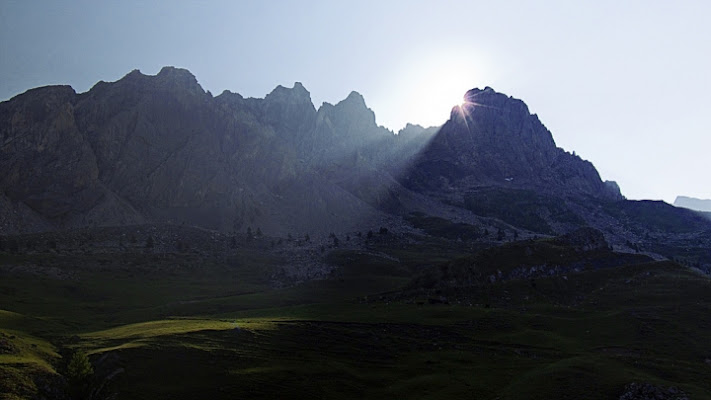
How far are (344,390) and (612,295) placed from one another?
247ft

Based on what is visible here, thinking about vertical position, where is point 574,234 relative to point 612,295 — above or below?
above

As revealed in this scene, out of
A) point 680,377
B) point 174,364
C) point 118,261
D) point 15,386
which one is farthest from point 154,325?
point 118,261

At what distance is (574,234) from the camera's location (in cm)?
15650

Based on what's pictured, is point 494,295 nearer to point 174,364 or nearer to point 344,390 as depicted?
point 344,390

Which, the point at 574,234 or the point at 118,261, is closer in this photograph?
the point at 574,234

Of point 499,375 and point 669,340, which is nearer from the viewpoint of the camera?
point 499,375

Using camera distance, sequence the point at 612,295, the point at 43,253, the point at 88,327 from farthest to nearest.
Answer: the point at 43,253
the point at 612,295
the point at 88,327

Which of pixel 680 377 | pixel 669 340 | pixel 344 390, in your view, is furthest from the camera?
pixel 669 340

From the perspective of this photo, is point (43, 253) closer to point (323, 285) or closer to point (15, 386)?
point (323, 285)

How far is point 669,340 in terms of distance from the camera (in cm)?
9262

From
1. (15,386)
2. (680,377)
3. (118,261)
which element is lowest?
(680,377)

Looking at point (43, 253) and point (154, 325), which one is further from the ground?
point (43, 253)

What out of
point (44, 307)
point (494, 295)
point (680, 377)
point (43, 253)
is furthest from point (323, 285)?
point (680, 377)

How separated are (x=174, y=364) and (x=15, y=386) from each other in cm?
1862
